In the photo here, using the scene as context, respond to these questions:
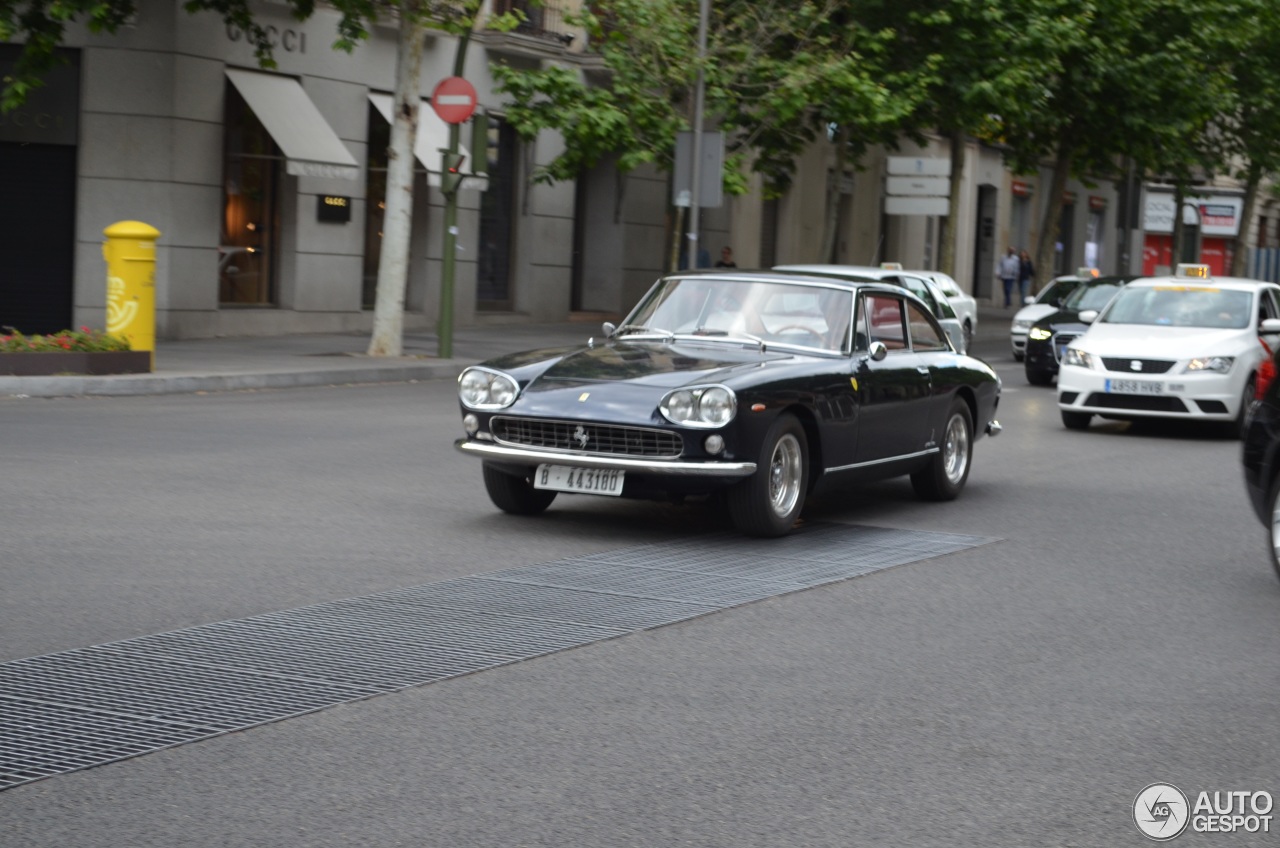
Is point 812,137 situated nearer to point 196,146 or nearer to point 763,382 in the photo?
point 196,146

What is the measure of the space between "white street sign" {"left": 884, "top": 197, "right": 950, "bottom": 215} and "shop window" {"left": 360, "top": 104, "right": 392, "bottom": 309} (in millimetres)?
9562

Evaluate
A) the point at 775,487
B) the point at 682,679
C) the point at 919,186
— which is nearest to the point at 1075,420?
the point at 775,487

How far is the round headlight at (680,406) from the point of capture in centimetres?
905

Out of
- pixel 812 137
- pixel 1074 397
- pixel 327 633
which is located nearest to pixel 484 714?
pixel 327 633

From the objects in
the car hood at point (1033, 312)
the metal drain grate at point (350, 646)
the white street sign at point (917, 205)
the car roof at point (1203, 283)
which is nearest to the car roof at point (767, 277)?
the metal drain grate at point (350, 646)

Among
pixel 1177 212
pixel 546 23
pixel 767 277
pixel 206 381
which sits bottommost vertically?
pixel 206 381

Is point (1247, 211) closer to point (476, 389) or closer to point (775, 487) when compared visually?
point (775, 487)

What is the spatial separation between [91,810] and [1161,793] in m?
2.77

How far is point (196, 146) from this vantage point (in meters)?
25.1

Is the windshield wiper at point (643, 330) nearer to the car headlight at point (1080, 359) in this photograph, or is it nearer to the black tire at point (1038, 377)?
the car headlight at point (1080, 359)

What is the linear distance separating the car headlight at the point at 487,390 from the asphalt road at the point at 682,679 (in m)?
0.67

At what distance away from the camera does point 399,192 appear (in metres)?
22.3

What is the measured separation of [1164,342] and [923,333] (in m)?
6.53

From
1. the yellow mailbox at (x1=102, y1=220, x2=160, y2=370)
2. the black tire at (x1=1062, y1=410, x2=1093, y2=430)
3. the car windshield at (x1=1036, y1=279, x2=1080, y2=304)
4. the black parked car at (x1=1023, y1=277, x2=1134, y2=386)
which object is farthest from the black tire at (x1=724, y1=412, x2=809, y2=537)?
the car windshield at (x1=1036, y1=279, x2=1080, y2=304)
